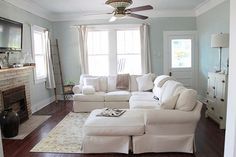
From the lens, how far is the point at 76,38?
674 cm

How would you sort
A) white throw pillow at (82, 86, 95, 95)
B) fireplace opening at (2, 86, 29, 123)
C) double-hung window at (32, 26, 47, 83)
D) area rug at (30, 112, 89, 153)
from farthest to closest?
1. double-hung window at (32, 26, 47, 83)
2. white throw pillow at (82, 86, 95, 95)
3. fireplace opening at (2, 86, 29, 123)
4. area rug at (30, 112, 89, 153)

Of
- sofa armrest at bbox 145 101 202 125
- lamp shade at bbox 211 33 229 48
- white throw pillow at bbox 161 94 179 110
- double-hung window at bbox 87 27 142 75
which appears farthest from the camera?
double-hung window at bbox 87 27 142 75

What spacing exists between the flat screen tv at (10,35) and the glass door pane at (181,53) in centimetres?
433

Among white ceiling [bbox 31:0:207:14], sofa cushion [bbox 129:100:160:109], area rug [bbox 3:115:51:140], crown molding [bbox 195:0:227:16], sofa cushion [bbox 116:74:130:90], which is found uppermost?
white ceiling [bbox 31:0:207:14]

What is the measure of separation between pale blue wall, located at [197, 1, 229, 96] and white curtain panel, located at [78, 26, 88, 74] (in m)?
3.47

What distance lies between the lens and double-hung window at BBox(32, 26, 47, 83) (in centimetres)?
576

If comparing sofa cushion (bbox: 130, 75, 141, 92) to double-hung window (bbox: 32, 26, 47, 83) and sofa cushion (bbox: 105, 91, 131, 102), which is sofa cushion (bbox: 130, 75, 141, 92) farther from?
double-hung window (bbox: 32, 26, 47, 83)

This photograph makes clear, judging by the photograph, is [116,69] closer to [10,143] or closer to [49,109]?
[49,109]

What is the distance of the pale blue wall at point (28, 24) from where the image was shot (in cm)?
438

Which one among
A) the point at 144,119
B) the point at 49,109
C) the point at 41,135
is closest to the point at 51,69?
the point at 49,109

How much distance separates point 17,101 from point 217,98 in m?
4.10

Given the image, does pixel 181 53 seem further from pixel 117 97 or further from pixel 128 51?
pixel 117 97

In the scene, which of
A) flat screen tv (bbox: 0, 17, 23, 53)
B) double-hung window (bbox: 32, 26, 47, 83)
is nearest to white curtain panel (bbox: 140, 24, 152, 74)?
double-hung window (bbox: 32, 26, 47, 83)

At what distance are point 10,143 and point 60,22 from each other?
4.31m
